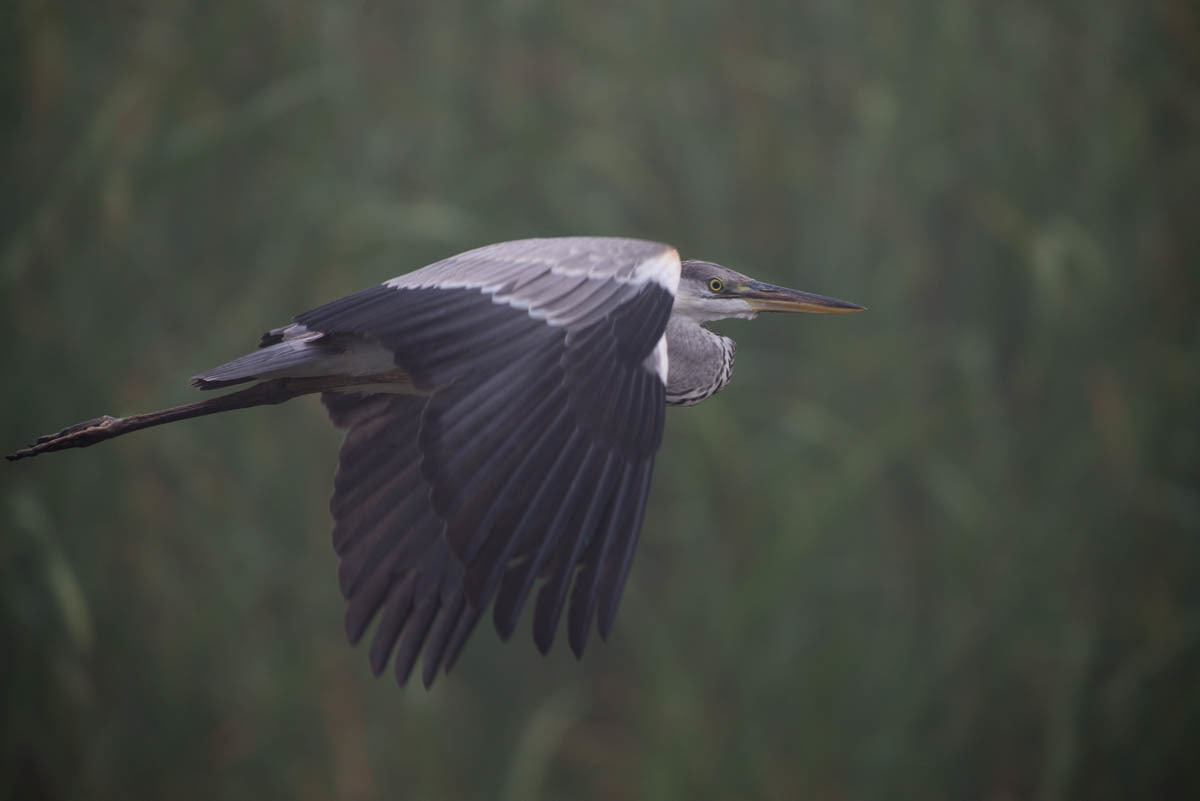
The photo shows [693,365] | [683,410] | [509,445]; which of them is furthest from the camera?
[683,410]

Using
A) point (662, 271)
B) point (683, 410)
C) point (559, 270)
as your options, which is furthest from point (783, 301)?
point (683, 410)

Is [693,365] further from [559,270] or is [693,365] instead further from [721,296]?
[559,270]

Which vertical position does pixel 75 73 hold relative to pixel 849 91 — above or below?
above

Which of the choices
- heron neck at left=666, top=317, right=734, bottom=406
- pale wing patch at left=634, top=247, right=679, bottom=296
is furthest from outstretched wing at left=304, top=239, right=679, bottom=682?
heron neck at left=666, top=317, right=734, bottom=406

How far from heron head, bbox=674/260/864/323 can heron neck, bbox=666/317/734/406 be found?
124mm

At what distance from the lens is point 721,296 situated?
316cm

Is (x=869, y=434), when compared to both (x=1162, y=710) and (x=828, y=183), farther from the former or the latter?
(x=1162, y=710)

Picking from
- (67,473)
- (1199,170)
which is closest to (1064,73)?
(1199,170)

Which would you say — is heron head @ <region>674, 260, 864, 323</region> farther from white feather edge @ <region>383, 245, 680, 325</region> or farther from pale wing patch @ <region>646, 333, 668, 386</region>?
pale wing patch @ <region>646, 333, 668, 386</region>

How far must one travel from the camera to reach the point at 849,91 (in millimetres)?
5598

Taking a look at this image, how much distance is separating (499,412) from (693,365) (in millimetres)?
829

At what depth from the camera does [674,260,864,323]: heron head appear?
10.4 feet

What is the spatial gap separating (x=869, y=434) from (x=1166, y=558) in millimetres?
1360

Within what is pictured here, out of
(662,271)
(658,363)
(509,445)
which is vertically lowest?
(509,445)
